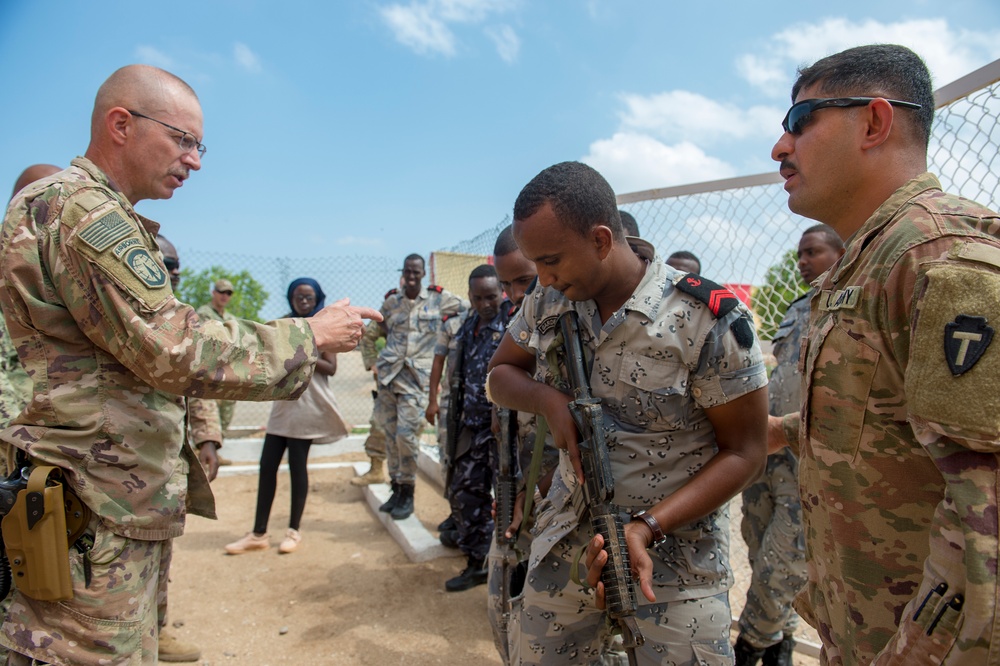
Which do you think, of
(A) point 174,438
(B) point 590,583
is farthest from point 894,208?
(A) point 174,438

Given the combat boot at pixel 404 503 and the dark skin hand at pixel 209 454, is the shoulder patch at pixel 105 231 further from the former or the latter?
the combat boot at pixel 404 503

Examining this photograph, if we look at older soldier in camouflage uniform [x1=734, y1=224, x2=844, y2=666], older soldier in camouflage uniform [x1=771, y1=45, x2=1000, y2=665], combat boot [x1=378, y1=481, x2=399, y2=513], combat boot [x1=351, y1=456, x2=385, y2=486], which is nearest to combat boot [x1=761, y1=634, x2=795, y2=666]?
older soldier in camouflage uniform [x1=734, y1=224, x2=844, y2=666]

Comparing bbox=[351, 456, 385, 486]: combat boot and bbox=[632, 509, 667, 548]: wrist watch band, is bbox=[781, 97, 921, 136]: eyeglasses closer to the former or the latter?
bbox=[632, 509, 667, 548]: wrist watch band

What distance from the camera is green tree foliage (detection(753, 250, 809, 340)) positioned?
386 centimetres

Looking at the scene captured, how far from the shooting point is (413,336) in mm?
5832

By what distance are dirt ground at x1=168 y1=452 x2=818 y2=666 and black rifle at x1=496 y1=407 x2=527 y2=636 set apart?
1136 mm

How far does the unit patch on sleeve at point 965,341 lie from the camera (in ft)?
2.91

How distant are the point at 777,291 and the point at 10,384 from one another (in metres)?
4.30

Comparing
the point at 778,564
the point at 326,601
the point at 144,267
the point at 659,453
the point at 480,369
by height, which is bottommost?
the point at 326,601

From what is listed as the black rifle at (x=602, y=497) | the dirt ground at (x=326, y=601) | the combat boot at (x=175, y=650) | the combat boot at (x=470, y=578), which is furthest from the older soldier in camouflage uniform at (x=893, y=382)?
the combat boot at (x=175, y=650)

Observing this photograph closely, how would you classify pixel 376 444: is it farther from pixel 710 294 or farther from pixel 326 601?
pixel 710 294

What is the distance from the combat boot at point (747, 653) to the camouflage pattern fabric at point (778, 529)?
0.04 m

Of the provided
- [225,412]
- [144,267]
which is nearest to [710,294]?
[144,267]

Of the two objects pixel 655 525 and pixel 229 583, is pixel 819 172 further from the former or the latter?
pixel 229 583
